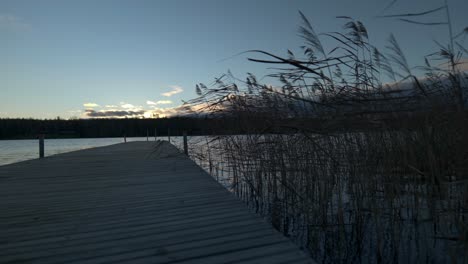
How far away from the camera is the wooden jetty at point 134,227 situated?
1731mm

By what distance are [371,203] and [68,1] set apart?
9916 millimetres

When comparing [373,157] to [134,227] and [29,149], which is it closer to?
[134,227]

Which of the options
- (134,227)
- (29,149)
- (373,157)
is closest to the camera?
(134,227)

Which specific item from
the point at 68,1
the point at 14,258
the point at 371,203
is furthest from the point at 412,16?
the point at 68,1

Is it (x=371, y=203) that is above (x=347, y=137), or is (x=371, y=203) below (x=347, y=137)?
below

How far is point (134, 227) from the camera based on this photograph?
2307 mm

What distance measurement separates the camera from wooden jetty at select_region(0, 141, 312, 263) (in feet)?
5.68

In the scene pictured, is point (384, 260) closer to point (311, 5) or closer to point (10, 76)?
point (311, 5)

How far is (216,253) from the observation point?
1.74 metres

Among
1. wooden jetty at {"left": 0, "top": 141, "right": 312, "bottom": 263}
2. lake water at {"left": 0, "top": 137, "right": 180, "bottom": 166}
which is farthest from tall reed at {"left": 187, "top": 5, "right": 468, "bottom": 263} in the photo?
lake water at {"left": 0, "top": 137, "right": 180, "bottom": 166}

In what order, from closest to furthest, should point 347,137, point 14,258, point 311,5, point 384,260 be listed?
point 14,258, point 384,260, point 347,137, point 311,5

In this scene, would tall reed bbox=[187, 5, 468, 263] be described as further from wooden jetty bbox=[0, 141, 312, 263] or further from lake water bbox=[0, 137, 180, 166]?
lake water bbox=[0, 137, 180, 166]

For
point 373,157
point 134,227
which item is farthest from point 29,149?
point 373,157

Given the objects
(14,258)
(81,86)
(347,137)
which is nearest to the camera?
(14,258)
